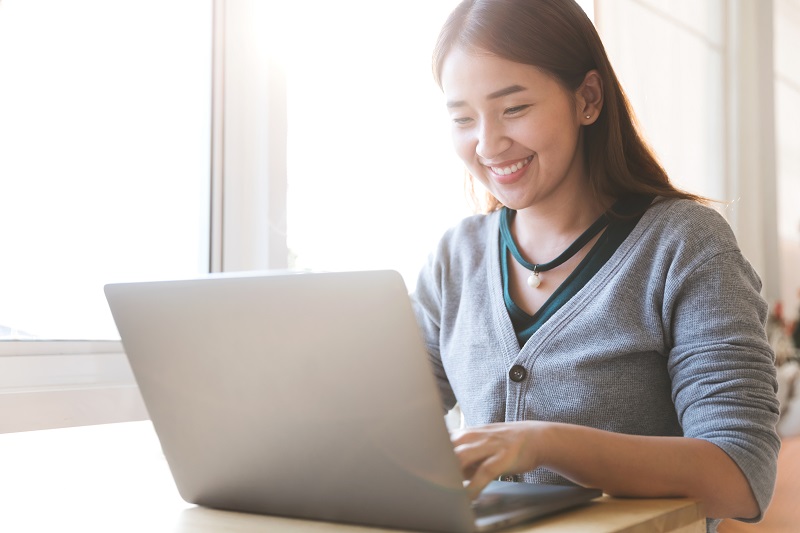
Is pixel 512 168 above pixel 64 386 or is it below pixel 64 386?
above

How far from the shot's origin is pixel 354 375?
2.33ft

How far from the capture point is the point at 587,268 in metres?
1.25

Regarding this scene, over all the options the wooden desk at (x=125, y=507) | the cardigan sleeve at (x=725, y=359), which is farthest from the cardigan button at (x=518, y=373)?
the wooden desk at (x=125, y=507)

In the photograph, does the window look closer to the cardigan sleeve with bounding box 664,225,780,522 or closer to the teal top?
the teal top

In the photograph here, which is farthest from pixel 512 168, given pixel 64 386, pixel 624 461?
pixel 64 386

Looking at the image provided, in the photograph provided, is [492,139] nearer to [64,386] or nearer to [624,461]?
[624,461]

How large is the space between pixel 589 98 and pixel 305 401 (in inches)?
30.6

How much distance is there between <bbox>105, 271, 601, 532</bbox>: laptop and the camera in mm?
689

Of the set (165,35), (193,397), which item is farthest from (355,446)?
(165,35)

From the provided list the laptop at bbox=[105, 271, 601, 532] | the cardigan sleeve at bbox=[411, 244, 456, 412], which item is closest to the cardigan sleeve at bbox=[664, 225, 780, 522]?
the laptop at bbox=[105, 271, 601, 532]

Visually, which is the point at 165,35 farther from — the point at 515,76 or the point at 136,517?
the point at 136,517

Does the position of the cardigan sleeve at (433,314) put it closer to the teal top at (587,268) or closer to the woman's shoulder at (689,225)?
the teal top at (587,268)

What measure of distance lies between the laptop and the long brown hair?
60 centimetres

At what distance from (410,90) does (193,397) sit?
1.40 meters
